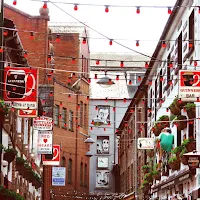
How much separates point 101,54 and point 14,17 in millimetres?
29094

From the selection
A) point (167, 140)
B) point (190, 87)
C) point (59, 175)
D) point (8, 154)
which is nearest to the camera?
point (190, 87)

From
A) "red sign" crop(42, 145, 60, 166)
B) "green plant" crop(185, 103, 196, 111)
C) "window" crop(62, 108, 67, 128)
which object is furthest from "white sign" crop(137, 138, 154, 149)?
"window" crop(62, 108, 67, 128)

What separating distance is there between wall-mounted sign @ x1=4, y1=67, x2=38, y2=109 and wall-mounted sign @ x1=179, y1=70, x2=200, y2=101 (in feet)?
17.9

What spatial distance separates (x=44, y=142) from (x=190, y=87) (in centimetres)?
1430

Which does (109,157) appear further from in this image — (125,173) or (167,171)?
(167,171)

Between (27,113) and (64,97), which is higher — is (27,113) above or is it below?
below

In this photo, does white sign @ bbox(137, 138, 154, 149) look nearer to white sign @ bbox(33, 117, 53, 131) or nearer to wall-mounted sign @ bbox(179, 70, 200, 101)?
white sign @ bbox(33, 117, 53, 131)

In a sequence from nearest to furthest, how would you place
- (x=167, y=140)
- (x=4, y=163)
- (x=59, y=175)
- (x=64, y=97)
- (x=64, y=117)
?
(x=4, y=163), (x=167, y=140), (x=59, y=175), (x=64, y=97), (x=64, y=117)

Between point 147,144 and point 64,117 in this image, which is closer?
point 147,144

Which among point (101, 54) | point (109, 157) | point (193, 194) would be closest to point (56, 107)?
point (109, 157)

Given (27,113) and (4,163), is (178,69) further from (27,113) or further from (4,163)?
(4,163)

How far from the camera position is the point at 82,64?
63.8 metres

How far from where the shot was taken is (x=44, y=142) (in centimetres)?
3562

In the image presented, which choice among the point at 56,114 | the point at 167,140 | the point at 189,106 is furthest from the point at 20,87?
the point at 56,114
